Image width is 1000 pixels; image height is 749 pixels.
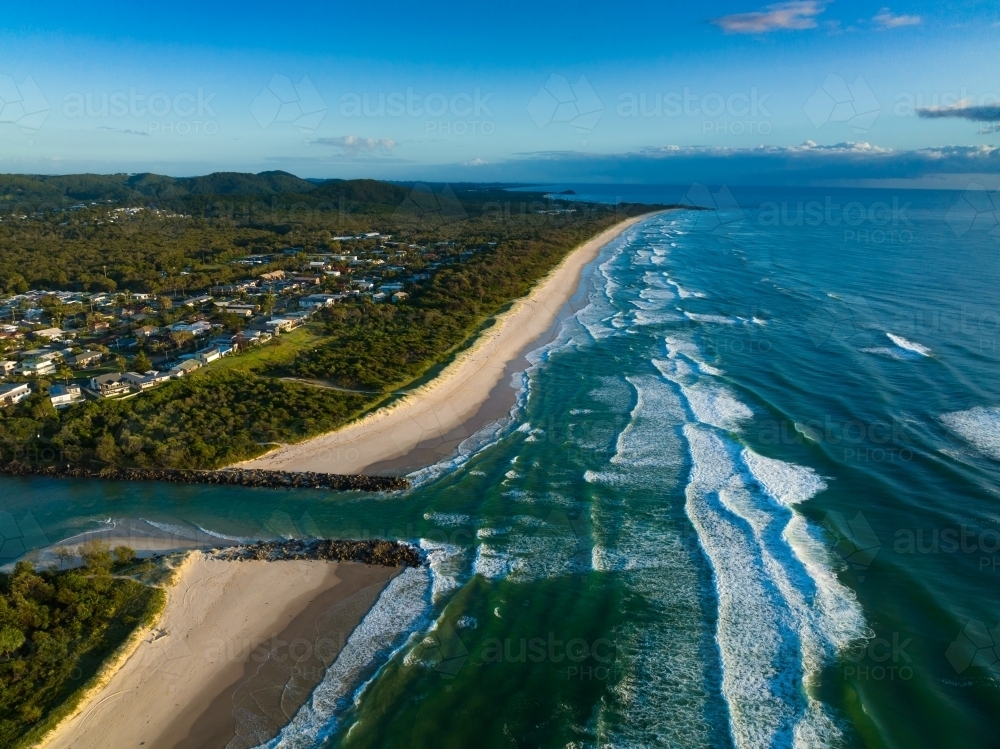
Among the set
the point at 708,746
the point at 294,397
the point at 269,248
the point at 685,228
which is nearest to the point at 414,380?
the point at 294,397

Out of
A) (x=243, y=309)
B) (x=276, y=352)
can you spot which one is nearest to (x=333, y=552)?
(x=276, y=352)
